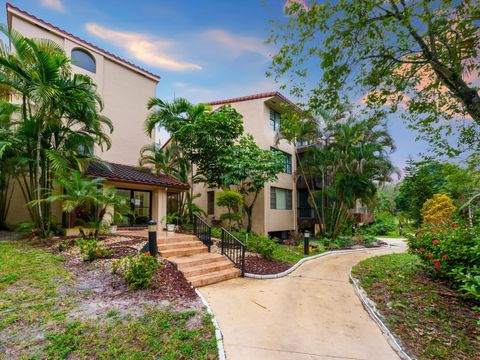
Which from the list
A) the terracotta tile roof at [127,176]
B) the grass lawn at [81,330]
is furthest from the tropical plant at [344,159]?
the grass lawn at [81,330]

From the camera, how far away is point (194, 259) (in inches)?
303

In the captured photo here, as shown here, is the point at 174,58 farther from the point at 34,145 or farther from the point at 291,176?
the point at 291,176

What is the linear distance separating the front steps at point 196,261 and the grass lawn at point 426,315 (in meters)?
3.94

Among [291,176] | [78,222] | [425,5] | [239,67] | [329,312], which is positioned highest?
[239,67]

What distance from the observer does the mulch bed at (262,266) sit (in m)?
8.07

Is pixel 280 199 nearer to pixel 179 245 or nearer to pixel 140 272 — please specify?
pixel 179 245

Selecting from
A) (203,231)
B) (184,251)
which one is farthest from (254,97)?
(184,251)

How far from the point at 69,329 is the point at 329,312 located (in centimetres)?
477

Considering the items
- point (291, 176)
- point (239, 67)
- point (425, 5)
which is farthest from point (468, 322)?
point (291, 176)

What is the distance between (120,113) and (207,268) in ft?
35.7

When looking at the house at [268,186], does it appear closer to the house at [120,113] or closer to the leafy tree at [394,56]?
the house at [120,113]

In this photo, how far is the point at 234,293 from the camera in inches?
244

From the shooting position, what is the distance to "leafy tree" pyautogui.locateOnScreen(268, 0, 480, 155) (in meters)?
5.08

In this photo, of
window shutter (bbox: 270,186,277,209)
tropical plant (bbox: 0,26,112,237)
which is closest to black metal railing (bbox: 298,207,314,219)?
window shutter (bbox: 270,186,277,209)
